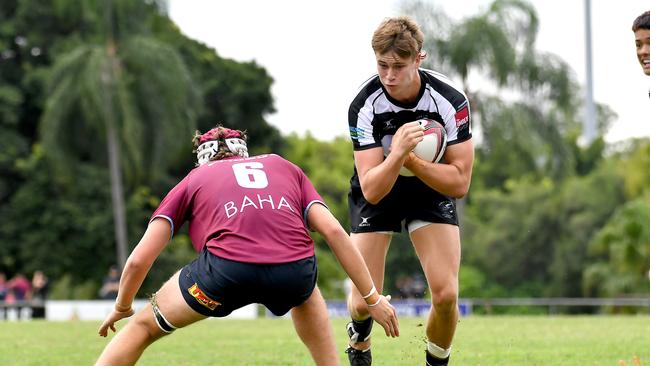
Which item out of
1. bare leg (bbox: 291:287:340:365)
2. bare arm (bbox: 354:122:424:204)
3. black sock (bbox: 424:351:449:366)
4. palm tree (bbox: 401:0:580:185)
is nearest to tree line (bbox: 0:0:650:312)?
palm tree (bbox: 401:0:580:185)

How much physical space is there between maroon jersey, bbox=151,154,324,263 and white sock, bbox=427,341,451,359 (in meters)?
2.08

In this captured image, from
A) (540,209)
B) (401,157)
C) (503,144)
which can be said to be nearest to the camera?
(401,157)

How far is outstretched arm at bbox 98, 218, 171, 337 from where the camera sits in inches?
237

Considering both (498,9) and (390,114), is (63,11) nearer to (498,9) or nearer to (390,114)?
(498,9)

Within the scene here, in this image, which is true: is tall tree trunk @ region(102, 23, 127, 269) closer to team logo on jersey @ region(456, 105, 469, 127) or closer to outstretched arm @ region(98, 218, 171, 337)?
team logo on jersey @ region(456, 105, 469, 127)

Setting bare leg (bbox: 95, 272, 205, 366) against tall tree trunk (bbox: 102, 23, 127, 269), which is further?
tall tree trunk (bbox: 102, 23, 127, 269)

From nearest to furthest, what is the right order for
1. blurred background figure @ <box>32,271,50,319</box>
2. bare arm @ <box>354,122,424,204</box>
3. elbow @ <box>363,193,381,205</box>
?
1. bare arm @ <box>354,122,424,204</box>
2. elbow @ <box>363,193,381,205</box>
3. blurred background figure @ <box>32,271,50,319</box>

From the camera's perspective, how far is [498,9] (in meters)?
40.1

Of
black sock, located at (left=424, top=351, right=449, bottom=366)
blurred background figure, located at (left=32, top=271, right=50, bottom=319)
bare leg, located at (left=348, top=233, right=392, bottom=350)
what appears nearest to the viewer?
black sock, located at (left=424, top=351, right=449, bottom=366)

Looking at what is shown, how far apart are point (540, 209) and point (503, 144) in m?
13.2

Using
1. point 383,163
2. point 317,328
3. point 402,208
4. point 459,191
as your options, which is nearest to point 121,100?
point 402,208

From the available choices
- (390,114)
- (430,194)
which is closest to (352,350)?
(430,194)

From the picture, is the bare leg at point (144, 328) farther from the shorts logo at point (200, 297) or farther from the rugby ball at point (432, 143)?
the rugby ball at point (432, 143)

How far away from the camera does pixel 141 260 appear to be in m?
6.03
